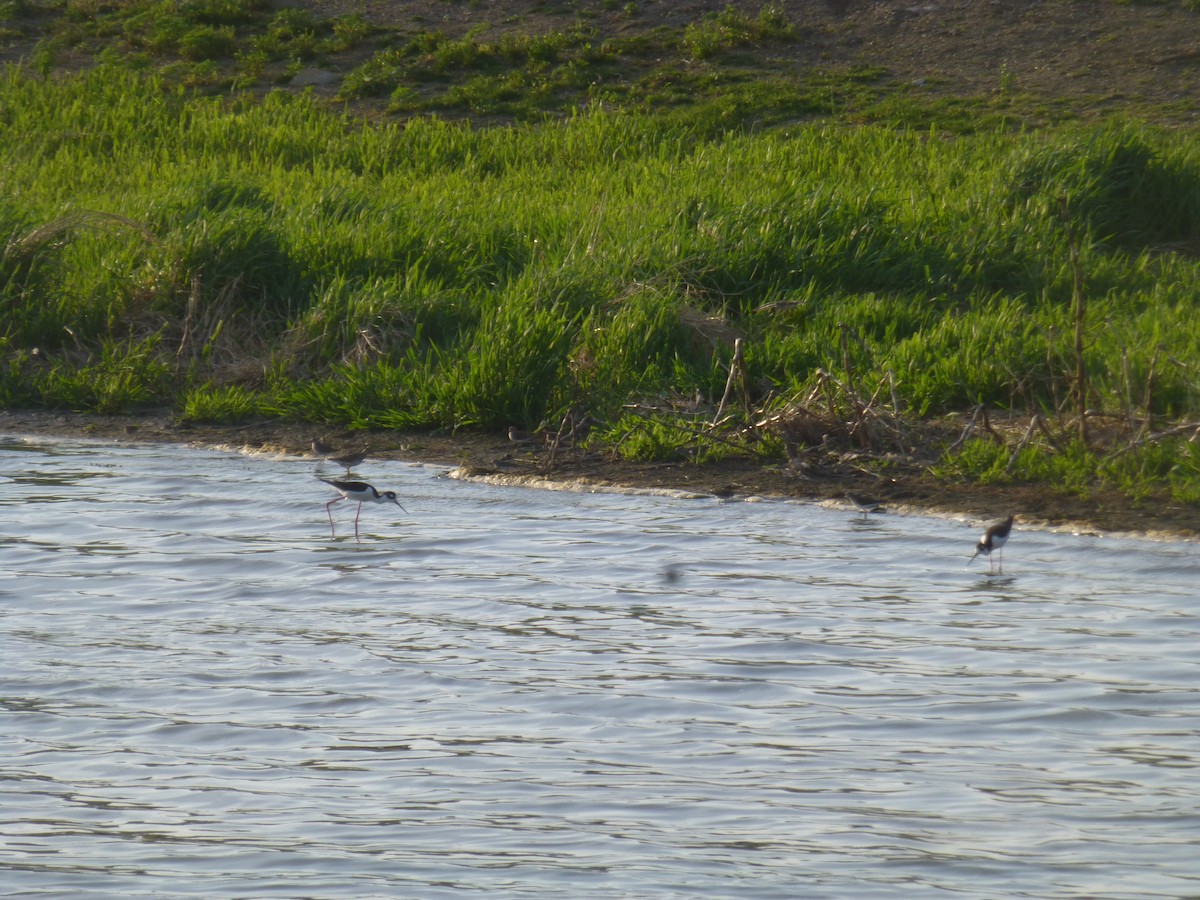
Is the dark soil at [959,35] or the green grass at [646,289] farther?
the dark soil at [959,35]

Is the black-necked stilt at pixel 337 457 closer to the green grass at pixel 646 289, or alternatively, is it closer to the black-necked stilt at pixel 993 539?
the green grass at pixel 646 289

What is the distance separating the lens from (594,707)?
5.43 m

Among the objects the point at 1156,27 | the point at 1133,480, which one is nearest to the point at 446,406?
the point at 1133,480

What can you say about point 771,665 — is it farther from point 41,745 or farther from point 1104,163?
point 1104,163

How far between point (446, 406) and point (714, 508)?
2.19 metres

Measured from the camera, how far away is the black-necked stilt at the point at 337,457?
346 inches

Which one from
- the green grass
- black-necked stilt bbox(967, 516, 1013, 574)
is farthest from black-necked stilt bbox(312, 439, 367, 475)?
black-necked stilt bbox(967, 516, 1013, 574)

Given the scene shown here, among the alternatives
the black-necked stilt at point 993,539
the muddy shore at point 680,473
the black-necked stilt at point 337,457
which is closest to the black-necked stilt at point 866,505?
the muddy shore at point 680,473

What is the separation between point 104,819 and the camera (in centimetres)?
464

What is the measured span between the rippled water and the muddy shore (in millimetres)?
255

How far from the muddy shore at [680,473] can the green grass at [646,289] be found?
0.13 meters

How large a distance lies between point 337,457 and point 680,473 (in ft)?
6.27

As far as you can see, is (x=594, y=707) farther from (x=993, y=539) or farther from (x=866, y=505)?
(x=866, y=505)

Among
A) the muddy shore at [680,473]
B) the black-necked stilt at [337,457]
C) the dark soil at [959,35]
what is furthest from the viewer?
the dark soil at [959,35]
